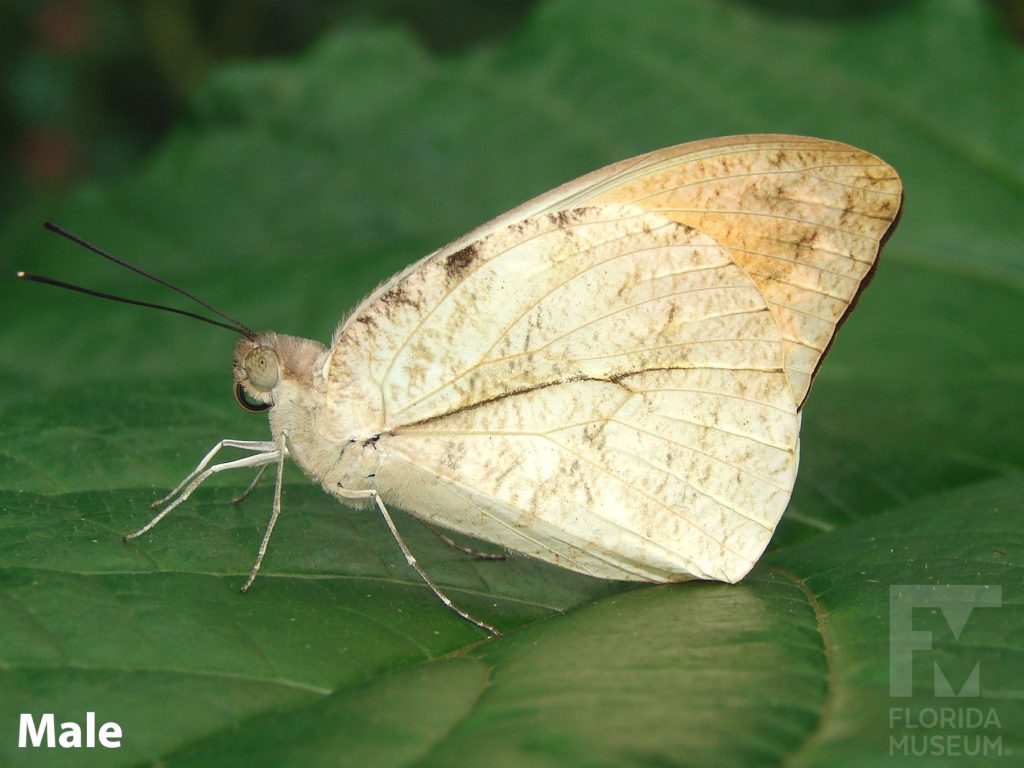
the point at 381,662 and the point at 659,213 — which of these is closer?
the point at 381,662

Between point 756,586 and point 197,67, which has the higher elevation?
point 197,67

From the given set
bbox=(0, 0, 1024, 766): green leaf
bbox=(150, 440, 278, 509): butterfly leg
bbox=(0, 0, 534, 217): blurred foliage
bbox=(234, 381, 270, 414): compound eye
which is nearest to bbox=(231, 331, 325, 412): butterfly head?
bbox=(234, 381, 270, 414): compound eye

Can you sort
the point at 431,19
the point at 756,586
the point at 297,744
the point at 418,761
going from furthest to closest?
the point at 431,19
the point at 756,586
the point at 297,744
the point at 418,761

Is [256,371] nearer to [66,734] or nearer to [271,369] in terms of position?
[271,369]

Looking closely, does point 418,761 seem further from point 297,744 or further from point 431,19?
point 431,19

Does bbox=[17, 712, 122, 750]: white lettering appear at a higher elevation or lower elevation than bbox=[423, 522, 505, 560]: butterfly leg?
lower

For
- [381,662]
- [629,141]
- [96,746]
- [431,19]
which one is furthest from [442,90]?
[96,746]

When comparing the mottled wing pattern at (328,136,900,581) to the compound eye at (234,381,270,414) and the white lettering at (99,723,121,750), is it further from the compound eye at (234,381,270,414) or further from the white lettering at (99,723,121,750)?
the white lettering at (99,723,121,750)

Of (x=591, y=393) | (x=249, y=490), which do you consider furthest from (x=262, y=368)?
(x=591, y=393)
